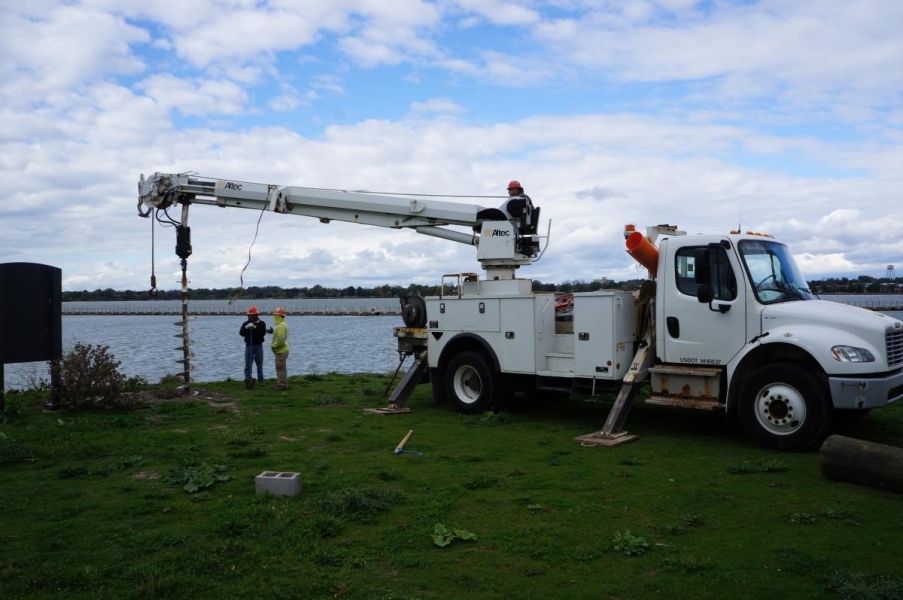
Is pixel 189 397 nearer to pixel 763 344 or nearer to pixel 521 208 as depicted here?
pixel 521 208

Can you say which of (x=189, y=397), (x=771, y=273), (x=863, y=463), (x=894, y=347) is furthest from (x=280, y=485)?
(x=189, y=397)

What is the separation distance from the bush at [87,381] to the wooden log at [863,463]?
37.7 feet

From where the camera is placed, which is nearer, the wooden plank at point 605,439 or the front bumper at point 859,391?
the front bumper at point 859,391

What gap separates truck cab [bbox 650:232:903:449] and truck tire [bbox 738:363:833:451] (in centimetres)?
1

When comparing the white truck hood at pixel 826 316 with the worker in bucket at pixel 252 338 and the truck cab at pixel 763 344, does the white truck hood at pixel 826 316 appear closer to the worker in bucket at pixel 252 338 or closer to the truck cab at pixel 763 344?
the truck cab at pixel 763 344

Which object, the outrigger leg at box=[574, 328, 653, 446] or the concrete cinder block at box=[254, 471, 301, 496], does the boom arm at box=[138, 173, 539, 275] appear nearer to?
the outrigger leg at box=[574, 328, 653, 446]

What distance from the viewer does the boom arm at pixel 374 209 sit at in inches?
503

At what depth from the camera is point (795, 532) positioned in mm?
6363

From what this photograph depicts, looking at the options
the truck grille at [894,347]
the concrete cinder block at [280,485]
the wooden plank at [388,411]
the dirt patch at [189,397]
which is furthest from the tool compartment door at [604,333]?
the dirt patch at [189,397]

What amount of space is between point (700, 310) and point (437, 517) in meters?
5.19

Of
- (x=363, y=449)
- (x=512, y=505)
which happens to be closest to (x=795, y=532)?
(x=512, y=505)

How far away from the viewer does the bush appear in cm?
1294

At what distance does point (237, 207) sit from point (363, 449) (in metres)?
7.31

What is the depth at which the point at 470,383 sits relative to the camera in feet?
43.7
